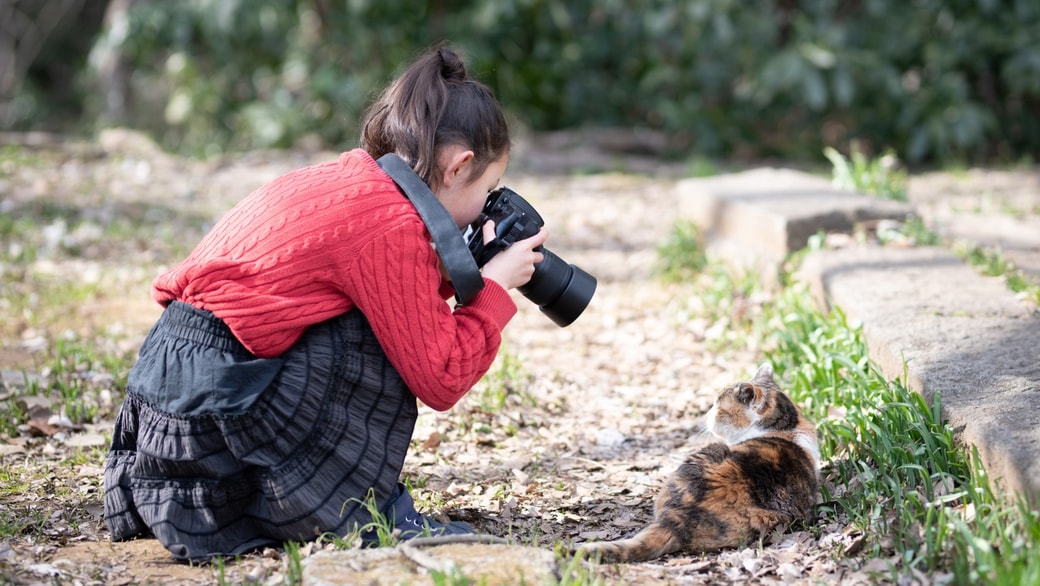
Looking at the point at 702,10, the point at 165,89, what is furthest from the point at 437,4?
the point at 165,89

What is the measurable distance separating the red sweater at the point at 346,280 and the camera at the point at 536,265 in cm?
17

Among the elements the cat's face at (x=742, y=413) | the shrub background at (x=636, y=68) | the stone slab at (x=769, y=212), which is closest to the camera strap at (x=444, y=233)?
the cat's face at (x=742, y=413)

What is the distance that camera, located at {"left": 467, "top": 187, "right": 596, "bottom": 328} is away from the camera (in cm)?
253

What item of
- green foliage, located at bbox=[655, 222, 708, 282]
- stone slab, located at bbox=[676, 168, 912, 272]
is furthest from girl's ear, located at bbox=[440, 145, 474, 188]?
green foliage, located at bbox=[655, 222, 708, 282]

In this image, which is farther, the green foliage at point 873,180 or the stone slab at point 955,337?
the green foliage at point 873,180

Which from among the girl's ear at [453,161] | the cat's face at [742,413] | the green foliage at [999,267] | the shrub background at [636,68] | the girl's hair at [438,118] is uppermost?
the shrub background at [636,68]

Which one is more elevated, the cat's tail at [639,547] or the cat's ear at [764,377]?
the cat's ear at [764,377]

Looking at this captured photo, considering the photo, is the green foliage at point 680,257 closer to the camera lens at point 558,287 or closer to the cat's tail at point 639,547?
the camera lens at point 558,287

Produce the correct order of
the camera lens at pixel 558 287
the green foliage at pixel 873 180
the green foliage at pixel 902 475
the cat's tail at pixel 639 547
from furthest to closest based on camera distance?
the green foliage at pixel 873 180, the camera lens at pixel 558 287, the cat's tail at pixel 639 547, the green foliage at pixel 902 475

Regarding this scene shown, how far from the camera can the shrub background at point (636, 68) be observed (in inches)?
314

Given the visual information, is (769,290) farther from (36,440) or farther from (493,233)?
(36,440)

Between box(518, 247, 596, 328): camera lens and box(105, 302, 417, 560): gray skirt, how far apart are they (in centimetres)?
40

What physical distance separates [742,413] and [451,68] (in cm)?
114

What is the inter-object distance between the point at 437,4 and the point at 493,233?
680cm
